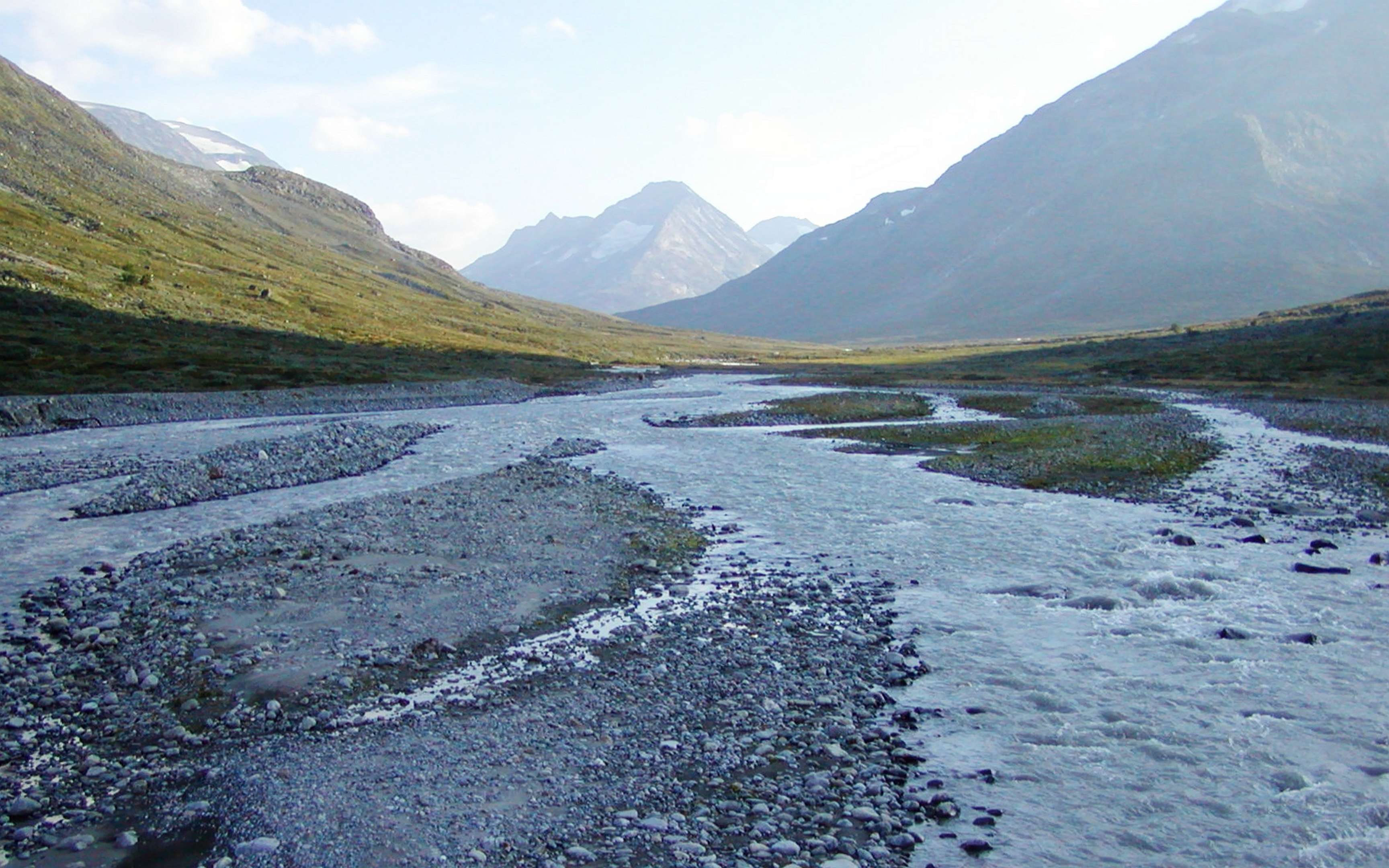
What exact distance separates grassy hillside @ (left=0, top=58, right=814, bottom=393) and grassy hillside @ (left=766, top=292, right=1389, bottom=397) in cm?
4650

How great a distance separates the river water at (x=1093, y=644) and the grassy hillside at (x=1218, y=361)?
49152mm

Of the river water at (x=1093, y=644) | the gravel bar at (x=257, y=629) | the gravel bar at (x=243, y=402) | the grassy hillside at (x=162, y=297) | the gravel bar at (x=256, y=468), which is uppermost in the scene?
the grassy hillside at (x=162, y=297)

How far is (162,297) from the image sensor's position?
105m

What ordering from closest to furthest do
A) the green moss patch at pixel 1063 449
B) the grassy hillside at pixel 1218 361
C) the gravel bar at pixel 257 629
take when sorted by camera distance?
1. the gravel bar at pixel 257 629
2. the green moss patch at pixel 1063 449
3. the grassy hillside at pixel 1218 361

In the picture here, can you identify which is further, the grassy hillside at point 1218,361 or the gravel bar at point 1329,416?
the grassy hillside at point 1218,361

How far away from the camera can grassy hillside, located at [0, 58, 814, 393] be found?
77.3 m

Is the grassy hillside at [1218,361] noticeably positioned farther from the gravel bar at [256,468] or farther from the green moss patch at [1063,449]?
the gravel bar at [256,468]

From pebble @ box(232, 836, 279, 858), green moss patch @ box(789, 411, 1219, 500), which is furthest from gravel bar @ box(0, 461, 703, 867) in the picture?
green moss patch @ box(789, 411, 1219, 500)

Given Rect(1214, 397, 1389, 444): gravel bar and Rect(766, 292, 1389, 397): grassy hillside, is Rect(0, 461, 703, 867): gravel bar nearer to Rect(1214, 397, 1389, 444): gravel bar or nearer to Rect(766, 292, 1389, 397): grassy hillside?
Rect(1214, 397, 1389, 444): gravel bar

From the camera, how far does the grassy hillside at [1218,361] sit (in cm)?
7750

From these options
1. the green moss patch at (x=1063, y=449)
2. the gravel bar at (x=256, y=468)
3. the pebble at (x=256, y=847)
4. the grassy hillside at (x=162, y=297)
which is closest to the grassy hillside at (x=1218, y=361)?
the green moss patch at (x=1063, y=449)

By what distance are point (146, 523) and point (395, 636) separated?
14.4 metres

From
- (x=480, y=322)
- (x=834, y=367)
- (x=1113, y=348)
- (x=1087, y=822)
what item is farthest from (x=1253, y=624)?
(x=480, y=322)

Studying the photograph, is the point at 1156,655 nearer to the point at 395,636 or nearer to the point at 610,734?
the point at 610,734
